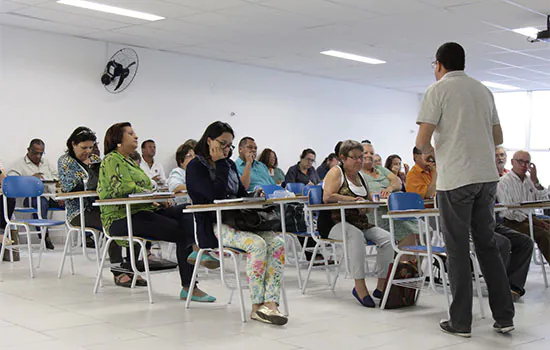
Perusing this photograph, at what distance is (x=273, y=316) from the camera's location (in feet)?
13.0

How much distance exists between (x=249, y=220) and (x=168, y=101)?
6.53 metres

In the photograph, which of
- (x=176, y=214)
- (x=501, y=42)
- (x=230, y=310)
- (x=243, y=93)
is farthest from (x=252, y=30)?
(x=230, y=310)

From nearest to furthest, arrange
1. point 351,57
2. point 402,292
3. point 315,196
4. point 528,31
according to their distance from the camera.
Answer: point 402,292 < point 315,196 < point 528,31 < point 351,57

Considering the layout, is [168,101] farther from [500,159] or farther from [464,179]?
[464,179]

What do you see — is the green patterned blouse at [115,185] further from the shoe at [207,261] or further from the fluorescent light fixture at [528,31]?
the fluorescent light fixture at [528,31]

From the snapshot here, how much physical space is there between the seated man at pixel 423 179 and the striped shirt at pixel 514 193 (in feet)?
1.92

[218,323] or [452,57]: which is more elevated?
[452,57]

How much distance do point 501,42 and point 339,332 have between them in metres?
7.40

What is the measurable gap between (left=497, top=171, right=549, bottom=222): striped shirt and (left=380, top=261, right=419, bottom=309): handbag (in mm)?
1333

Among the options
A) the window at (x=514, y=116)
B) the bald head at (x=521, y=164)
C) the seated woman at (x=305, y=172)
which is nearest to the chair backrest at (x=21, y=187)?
the bald head at (x=521, y=164)

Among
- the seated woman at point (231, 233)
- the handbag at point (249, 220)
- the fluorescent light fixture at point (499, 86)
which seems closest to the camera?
the seated woman at point (231, 233)

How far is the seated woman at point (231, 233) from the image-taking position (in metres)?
4.06

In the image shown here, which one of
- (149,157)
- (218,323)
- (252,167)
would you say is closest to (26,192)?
(252,167)

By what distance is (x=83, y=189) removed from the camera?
18.6 feet
